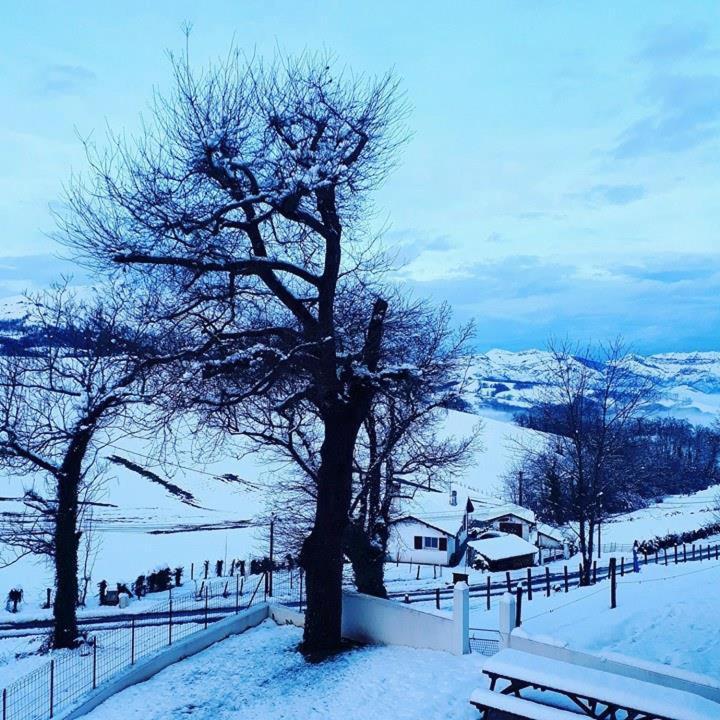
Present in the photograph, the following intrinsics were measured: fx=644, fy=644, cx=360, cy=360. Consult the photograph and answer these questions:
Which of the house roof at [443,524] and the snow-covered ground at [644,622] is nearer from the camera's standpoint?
the snow-covered ground at [644,622]

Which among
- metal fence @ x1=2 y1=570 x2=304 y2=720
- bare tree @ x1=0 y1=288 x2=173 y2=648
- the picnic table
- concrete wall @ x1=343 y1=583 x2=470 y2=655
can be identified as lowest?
metal fence @ x1=2 y1=570 x2=304 y2=720

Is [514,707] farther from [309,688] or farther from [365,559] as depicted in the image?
[365,559]

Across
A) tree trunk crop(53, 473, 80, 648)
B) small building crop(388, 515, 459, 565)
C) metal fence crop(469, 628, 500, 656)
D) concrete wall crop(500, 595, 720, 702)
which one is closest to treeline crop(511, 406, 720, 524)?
small building crop(388, 515, 459, 565)

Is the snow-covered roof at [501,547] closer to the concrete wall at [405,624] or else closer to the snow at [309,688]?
the concrete wall at [405,624]

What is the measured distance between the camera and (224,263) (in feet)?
33.7

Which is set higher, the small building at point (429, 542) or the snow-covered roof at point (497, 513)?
the snow-covered roof at point (497, 513)

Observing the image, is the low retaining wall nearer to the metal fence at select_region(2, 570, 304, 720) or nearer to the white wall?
the metal fence at select_region(2, 570, 304, 720)

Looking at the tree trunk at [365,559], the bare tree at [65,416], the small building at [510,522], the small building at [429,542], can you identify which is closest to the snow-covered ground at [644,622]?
the tree trunk at [365,559]

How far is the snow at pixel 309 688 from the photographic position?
915cm

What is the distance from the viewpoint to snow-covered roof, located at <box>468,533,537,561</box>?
4394 centimetres

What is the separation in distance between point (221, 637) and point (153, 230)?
889 centimetres

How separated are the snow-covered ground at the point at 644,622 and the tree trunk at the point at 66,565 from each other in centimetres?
1158

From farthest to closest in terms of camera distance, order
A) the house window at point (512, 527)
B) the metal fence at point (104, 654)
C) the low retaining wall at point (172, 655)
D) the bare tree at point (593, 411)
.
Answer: the house window at point (512, 527)
the bare tree at point (593, 411)
the metal fence at point (104, 654)
the low retaining wall at point (172, 655)

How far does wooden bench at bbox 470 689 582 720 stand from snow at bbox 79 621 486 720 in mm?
395
